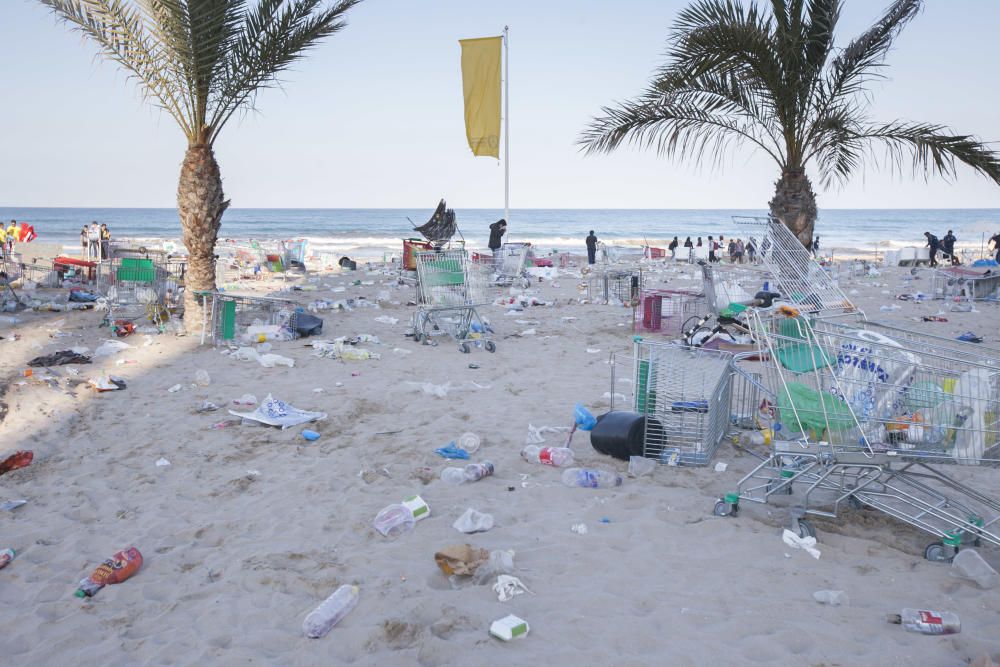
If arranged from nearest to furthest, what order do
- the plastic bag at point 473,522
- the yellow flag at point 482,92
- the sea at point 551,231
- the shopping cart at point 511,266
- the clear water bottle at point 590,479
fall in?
the plastic bag at point 473,522, the clear water bottle at point 590,479, the yellow flag at point 482,92, the shopping cart at point 511,266, the sea at point 551,231

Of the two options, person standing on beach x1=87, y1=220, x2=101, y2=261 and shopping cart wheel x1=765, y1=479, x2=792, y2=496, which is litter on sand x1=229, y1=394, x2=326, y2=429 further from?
person standing on beach x1=87, y1=220, x2=101, y2=261

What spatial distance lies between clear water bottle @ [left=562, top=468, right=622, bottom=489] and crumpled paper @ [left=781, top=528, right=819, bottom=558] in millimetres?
1100

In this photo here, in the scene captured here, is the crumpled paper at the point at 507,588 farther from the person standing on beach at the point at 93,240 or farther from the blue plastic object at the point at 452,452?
the person standing on beach at the point at 93,240

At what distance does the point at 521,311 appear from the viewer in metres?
12.2

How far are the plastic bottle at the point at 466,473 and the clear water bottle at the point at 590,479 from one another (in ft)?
1.66

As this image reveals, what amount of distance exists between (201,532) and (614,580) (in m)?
2.18

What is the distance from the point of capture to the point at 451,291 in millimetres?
9211

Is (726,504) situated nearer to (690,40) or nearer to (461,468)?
(461,468)

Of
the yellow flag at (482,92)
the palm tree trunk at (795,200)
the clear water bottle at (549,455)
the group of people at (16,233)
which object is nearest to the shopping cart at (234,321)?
the clear water bottle at (549,455)

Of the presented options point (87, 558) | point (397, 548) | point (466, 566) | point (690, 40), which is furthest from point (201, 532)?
point (690, 40)

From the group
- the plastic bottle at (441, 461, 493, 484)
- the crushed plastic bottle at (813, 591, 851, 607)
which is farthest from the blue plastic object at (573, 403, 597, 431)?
the crushed plastic bottle at (813, 591, 851, 607)

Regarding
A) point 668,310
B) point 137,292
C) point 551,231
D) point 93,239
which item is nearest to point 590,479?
point 668,310

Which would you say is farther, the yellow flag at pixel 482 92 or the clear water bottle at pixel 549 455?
the yellow flag at pixel 482 92

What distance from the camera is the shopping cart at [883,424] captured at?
3457 millimetres
